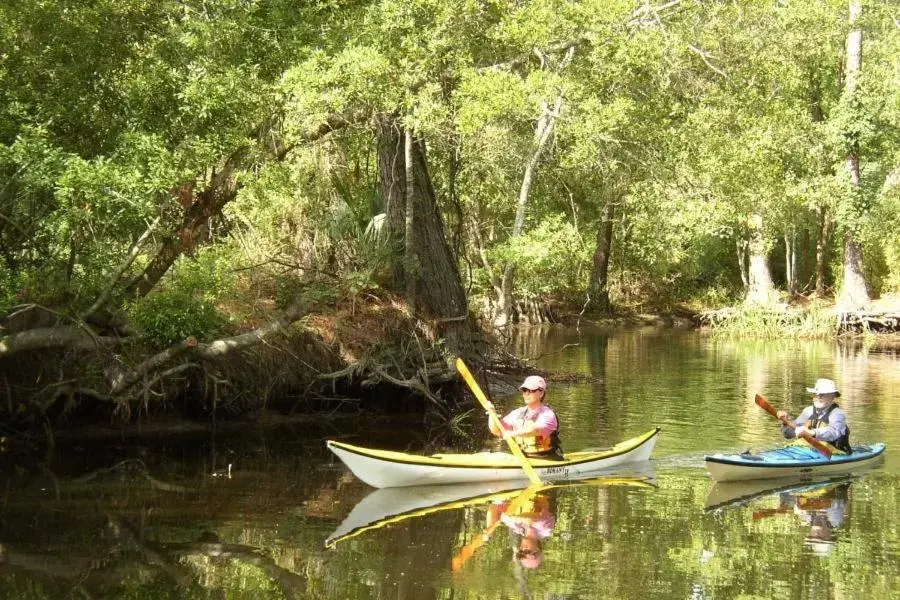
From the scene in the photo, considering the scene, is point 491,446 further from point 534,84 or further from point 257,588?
point 257,588

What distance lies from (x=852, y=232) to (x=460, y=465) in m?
23.1

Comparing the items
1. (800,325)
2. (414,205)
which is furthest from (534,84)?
(800,325)

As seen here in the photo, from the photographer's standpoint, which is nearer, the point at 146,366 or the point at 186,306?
the point at 146,366

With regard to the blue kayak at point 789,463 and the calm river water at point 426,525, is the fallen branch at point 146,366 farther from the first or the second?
the blue kayak at point 789,463

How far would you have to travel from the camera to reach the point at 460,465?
11789 millimetres

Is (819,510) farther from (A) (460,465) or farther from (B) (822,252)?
(B) (822,252)

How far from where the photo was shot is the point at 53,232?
40.5ft

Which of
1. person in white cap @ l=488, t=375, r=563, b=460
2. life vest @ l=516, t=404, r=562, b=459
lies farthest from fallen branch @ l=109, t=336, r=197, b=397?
life vest @ l=516, t=404, r=562, b=459

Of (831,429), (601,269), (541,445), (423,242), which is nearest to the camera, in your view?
(541,445)

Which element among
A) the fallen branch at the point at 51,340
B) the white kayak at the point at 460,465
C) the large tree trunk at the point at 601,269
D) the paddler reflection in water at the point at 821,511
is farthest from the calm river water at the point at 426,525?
the large tree trunk at the point at 601,269

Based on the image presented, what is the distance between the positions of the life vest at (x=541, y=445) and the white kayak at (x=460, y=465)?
0.09 meters

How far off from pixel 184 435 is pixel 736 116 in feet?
42.7

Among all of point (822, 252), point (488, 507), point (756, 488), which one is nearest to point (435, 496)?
point (488, 507)

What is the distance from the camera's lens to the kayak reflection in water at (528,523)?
9.05 meters
